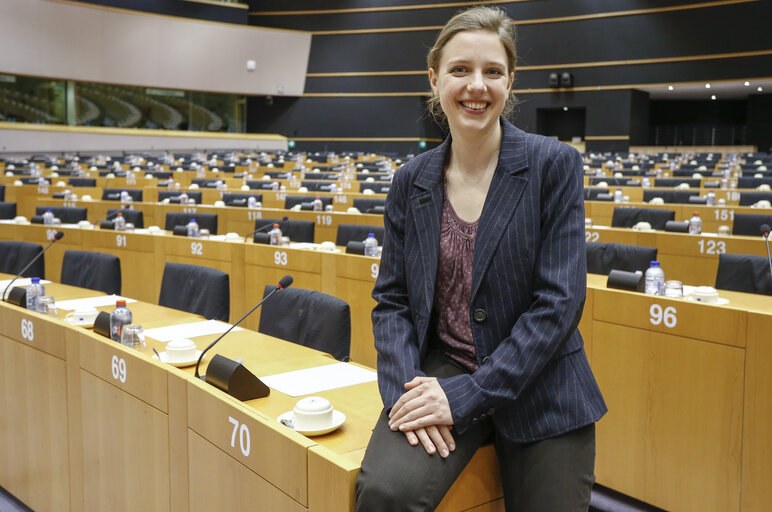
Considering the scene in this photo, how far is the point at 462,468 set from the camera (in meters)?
1.43

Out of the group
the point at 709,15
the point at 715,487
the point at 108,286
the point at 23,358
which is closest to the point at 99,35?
the point at 709,15

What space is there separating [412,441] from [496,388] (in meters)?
0.19

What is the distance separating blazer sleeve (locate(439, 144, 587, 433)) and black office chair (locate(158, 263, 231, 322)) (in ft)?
6.75

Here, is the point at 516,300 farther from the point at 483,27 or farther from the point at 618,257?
the point at 618,257

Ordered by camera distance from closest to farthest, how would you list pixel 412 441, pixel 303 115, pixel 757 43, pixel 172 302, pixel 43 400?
pixel 412 441 < pixel 43 400 < pixel 172 302 < pixel 757 43 < pixel 303 115

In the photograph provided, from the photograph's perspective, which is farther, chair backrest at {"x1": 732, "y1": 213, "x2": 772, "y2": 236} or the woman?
chair backrest at {"x1": 732, "y1": 213, "x2": 772, "y2": 236}

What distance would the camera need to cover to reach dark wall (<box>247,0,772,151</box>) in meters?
17.0

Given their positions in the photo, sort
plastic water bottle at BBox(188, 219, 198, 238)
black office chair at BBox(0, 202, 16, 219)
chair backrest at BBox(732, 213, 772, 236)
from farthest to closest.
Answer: black office chair at BBox(0, 202, 16, 219) → plastic water bottle at BBox(188, 219, 198, 238) → chair backrest at BBox(732, 213, 772, 236)

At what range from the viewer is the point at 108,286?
394cm

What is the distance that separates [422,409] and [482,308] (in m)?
0.25

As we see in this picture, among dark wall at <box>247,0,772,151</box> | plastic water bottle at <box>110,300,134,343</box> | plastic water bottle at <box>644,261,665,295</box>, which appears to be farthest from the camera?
dark wall at <box>247,0,772,151</box>

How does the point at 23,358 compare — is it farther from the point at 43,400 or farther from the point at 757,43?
the point at 757,43

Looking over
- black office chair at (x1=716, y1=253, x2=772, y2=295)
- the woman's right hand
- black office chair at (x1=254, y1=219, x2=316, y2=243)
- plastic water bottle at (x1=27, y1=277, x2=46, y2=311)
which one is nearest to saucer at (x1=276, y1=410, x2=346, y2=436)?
the woman's right hand

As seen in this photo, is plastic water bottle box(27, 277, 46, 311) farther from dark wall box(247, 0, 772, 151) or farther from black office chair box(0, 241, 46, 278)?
dark wall box(247, 0, 772, 151)
